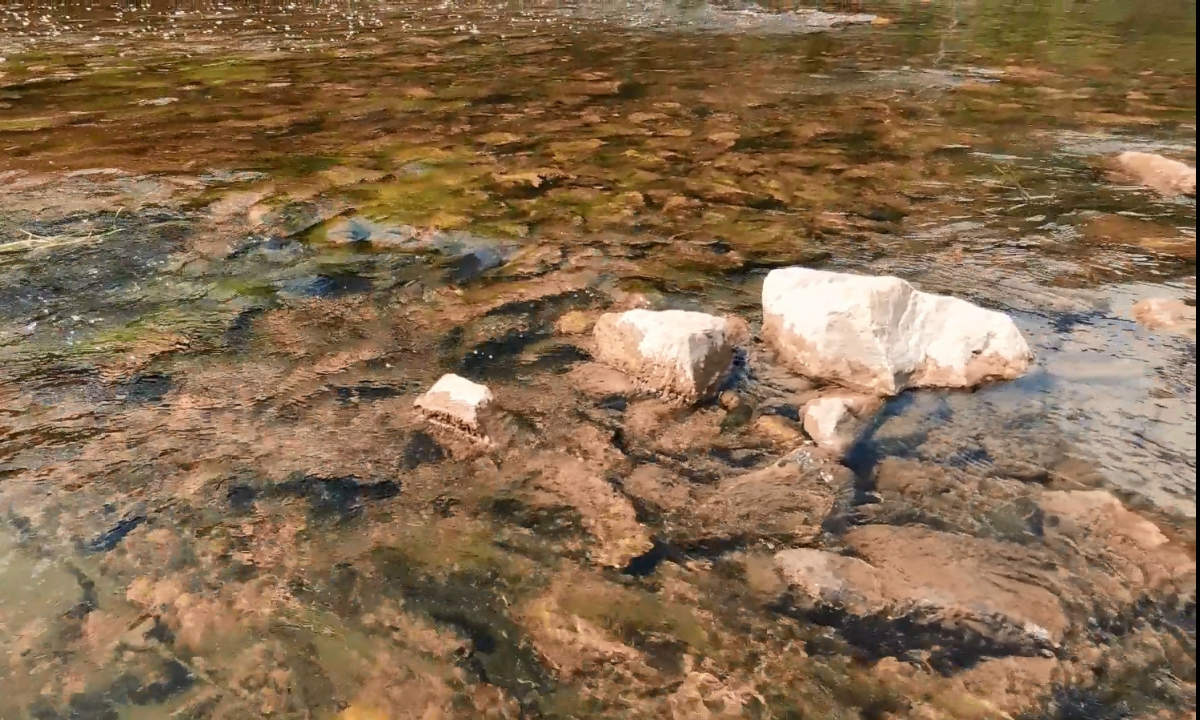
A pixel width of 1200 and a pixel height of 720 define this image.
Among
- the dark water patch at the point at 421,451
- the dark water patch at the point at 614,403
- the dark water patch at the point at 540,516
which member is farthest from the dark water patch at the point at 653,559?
the dark water patch at the point at 421,451

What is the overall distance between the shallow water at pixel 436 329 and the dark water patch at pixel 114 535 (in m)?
0.01

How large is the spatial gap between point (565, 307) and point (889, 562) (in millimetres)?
2072

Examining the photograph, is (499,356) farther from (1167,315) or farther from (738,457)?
(1167,315)

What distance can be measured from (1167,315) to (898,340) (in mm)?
1437

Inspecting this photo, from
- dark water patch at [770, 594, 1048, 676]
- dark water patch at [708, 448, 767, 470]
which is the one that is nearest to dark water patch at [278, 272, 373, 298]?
dark water patch at [708, 448, 767, 470]

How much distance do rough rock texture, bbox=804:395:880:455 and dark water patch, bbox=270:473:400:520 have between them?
59.6 inches

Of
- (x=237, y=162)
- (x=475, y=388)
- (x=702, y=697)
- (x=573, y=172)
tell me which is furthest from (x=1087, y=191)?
(x=237, y=162)

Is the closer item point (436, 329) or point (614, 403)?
point (614, 403)

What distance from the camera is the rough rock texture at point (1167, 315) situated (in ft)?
11.4

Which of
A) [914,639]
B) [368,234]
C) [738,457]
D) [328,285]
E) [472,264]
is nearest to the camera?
[914,639]

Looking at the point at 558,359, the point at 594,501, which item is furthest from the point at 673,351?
the point at 594,501

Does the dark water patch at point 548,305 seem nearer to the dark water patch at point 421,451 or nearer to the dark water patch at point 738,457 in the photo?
the dark water patch at point 421,451

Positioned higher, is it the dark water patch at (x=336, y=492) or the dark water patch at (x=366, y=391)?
the dark water patch at (x=366, y=391)

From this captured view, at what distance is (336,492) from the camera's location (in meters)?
2.67
